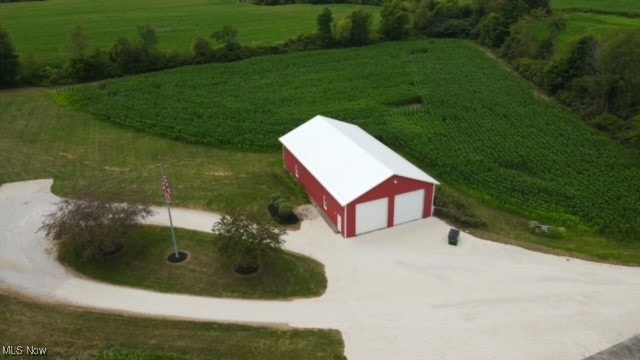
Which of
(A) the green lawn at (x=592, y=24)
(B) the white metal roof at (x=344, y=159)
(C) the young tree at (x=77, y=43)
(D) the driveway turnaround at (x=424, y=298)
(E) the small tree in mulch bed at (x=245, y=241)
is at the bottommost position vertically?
(D) the driveway turnaround at (x=424, y=298)

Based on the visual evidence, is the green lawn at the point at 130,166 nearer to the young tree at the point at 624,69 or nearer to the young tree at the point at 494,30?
the young tree at the point at 624,69

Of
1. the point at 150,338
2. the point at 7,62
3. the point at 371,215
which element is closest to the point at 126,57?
the point at 7,62

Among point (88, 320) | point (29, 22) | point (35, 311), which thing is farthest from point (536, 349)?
point (29, 22)

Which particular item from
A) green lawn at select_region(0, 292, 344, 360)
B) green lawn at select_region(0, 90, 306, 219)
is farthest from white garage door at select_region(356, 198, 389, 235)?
green lawn at select_region(0, 292, 344, 360)

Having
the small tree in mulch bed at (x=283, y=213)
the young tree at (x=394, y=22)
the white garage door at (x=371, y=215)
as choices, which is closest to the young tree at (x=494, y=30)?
the young tree at (x=394, y=22)

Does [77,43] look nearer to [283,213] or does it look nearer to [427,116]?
[427,116]
